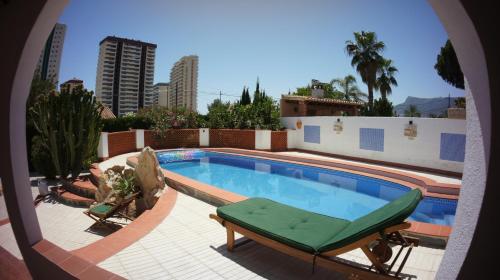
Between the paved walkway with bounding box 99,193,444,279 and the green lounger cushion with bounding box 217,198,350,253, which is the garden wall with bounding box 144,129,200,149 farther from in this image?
the green lounger cushion with bounding box 217,198,350,253

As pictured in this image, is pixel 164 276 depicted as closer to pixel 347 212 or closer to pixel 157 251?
pixel 157 251

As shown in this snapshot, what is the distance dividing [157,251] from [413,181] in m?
9.75

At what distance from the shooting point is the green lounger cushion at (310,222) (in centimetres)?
283

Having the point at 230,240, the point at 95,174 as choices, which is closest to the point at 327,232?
the point at 230,240

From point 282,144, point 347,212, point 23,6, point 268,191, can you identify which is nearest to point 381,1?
point 347,212

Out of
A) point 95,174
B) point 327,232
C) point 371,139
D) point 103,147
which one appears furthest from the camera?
point 371,139

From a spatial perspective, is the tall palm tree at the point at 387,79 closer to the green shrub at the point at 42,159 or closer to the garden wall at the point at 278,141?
the garden wall at the point at 278,141

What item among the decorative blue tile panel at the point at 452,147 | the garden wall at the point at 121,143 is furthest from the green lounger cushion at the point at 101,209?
the decorative blue tile panel at the point at 452,147

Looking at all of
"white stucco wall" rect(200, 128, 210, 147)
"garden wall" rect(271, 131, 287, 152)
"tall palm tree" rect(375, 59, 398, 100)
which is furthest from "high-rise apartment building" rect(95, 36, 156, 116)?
"garden wall" rect(271, 131, 287, 152)

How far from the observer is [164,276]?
334 centimetres

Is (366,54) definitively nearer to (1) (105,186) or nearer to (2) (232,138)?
(2) (232,138)

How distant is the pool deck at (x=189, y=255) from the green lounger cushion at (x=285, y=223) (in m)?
0.48

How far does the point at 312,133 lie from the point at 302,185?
705cm

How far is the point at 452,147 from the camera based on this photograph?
37.1 feet
